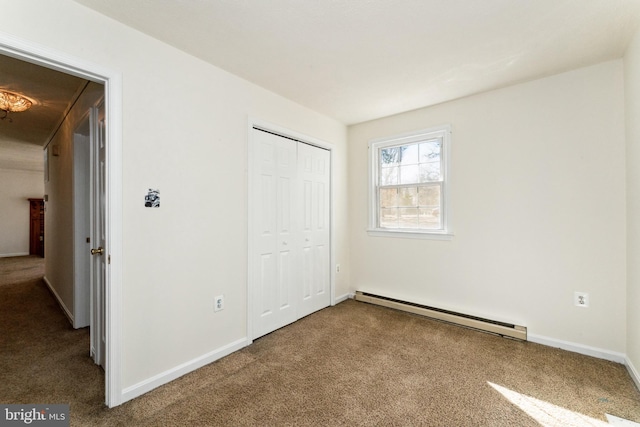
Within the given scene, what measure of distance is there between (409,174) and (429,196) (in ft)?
1.27

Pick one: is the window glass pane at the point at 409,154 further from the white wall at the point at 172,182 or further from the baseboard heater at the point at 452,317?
the white wall at the point at 172,182

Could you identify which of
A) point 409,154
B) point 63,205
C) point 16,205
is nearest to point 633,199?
point 409,154

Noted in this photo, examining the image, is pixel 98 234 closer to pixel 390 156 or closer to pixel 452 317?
pixel 390 156

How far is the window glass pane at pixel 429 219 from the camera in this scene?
329 centimetres

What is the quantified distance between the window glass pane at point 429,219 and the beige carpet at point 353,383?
115 cm

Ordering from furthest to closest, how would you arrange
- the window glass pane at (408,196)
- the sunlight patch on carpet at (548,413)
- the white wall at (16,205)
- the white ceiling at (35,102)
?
the white wall at (16,205) → the window glass pane at (408,196) → the white ceiling at (35,102) → the sunlight patch on carpet at (548,413)

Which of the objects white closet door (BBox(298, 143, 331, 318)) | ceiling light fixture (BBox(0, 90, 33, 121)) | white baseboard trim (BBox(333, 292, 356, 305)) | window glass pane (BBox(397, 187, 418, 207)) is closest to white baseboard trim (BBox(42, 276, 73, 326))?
ceiling light fixture (BBox(0, 90, 33, 121))

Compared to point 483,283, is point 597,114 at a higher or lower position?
higher

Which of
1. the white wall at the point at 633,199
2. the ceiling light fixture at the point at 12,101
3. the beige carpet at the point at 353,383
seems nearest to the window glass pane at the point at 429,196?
the beige carpet at the point at 353,383

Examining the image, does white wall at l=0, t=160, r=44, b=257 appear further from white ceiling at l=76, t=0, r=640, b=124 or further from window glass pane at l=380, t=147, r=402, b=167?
window glass pane at l=380, t=147, r=402, b=167

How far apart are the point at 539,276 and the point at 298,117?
296 cm

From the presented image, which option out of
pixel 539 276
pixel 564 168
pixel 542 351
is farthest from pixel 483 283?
pixel 564 168

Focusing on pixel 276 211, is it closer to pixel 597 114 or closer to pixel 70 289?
pixel 70 289

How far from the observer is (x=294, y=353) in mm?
2479
